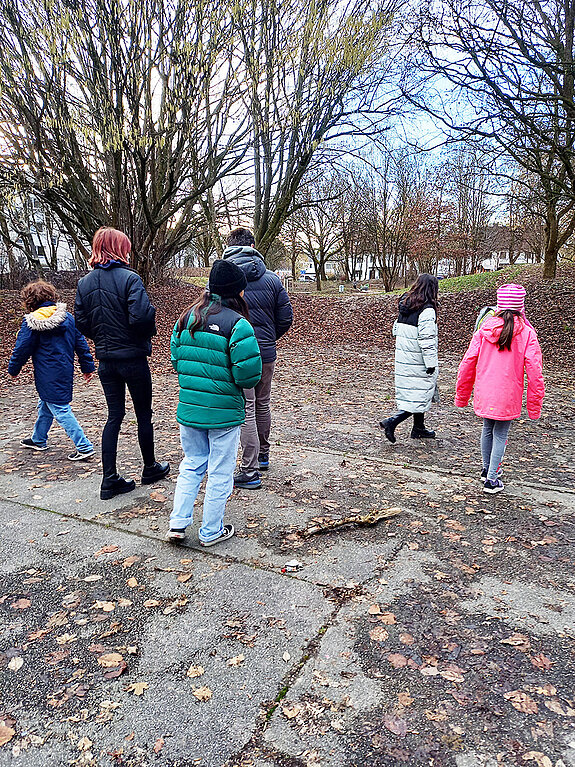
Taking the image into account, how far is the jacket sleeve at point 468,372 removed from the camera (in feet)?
16.7

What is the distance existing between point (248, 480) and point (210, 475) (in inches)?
48.4

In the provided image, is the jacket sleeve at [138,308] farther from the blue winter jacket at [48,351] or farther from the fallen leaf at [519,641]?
the fallen leaf at [519,641]

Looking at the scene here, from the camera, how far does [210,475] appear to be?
13.0 ft

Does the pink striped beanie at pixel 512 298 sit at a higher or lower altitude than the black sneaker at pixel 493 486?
higher

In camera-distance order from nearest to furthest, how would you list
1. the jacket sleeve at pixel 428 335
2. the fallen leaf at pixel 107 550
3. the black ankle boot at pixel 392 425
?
the fallen leaf at pixel 107 550 < the jacket sleeve at pixel 428 335 < the black ankle boot at pixel 392 425

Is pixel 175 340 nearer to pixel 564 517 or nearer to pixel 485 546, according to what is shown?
pixel 485 546

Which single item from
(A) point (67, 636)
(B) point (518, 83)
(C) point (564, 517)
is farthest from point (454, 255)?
(A) point (67, 636)

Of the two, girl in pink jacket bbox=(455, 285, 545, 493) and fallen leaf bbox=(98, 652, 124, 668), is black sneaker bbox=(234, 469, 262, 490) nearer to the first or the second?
girl in pink jacket bbox=(455, 285, 545, 493)

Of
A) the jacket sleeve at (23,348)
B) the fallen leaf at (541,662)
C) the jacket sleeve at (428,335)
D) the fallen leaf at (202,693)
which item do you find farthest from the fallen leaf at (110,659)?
the jacket sleeve at (428,335)

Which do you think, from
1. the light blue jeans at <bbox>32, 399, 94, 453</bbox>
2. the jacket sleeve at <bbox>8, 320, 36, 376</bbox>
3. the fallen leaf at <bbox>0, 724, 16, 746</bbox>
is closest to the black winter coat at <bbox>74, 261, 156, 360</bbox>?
the jacket sleeve at <bbox>8, 320, 36, 376</bbox>

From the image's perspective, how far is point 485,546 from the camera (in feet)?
13.3

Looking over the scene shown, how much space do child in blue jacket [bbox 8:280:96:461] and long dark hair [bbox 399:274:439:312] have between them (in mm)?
3625

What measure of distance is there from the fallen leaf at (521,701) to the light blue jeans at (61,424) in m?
4.79

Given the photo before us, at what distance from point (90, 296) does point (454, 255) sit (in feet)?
116
